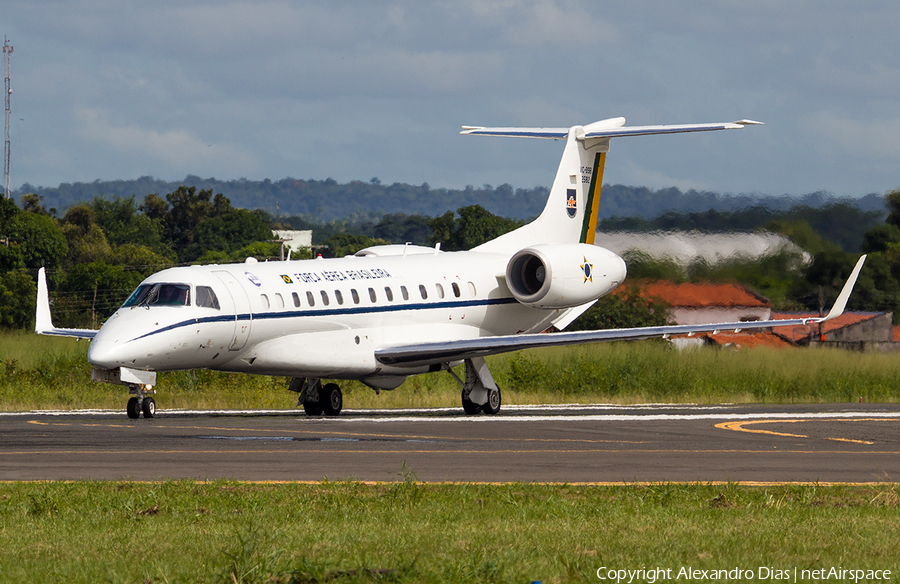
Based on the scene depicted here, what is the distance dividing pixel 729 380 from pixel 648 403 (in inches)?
181

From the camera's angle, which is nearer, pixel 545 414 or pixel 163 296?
pixel 163 296

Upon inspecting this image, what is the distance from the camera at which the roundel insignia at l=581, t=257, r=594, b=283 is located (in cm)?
3422

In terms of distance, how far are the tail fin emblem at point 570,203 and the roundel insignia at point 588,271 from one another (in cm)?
407

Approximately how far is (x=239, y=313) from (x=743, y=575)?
62.9 feet

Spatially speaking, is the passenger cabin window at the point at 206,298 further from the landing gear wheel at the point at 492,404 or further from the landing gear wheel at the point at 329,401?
the landing gear wheel at the point at 492,404

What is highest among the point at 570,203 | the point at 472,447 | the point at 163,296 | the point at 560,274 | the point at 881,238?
the point at 570,203

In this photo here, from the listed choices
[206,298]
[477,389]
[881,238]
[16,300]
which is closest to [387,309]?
[477,389]

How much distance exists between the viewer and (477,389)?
3222 cm

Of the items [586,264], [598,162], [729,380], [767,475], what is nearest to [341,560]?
[767,475]

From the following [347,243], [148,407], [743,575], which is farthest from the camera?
[347,243]

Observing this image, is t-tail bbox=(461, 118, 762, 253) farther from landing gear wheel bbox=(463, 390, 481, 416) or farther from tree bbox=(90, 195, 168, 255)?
tree bbox=(90, 195, 168, 255)

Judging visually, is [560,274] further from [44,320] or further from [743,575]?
[743,575]

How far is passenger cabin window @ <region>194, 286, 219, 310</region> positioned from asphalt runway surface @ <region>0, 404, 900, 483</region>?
2.49 meters

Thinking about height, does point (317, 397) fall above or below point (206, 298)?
below
